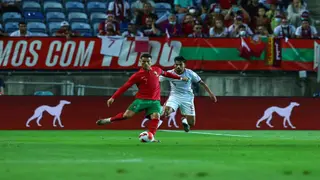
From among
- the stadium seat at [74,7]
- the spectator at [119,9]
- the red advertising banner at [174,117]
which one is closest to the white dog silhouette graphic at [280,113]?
the red advertising banner at [174,117]

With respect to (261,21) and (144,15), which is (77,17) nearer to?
(144,15)

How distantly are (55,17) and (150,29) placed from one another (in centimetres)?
352

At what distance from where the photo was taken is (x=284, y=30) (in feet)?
101

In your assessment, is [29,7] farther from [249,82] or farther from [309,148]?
[309,148]

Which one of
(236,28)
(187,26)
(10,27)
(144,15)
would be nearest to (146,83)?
(144,15)

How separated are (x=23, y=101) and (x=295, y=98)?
9.32 meters

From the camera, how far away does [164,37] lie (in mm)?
29766

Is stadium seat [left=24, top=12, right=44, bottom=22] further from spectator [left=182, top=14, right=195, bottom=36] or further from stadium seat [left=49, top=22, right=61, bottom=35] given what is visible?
spectator [left=182, top=14, right=195, bottom=36]

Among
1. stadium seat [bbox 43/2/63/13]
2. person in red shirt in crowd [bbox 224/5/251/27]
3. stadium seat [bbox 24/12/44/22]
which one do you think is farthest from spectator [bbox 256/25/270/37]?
stadium seat [bbox 24/12/44/22]

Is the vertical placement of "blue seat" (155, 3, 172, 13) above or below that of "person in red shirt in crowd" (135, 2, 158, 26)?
above

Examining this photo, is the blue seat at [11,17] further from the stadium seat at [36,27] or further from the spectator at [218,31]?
the spectator at [218,31]

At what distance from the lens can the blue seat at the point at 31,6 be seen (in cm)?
3064

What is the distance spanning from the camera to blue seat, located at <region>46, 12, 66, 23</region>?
3080 centimetres

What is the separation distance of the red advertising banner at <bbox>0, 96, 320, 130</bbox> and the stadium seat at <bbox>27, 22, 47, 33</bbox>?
284 cm
